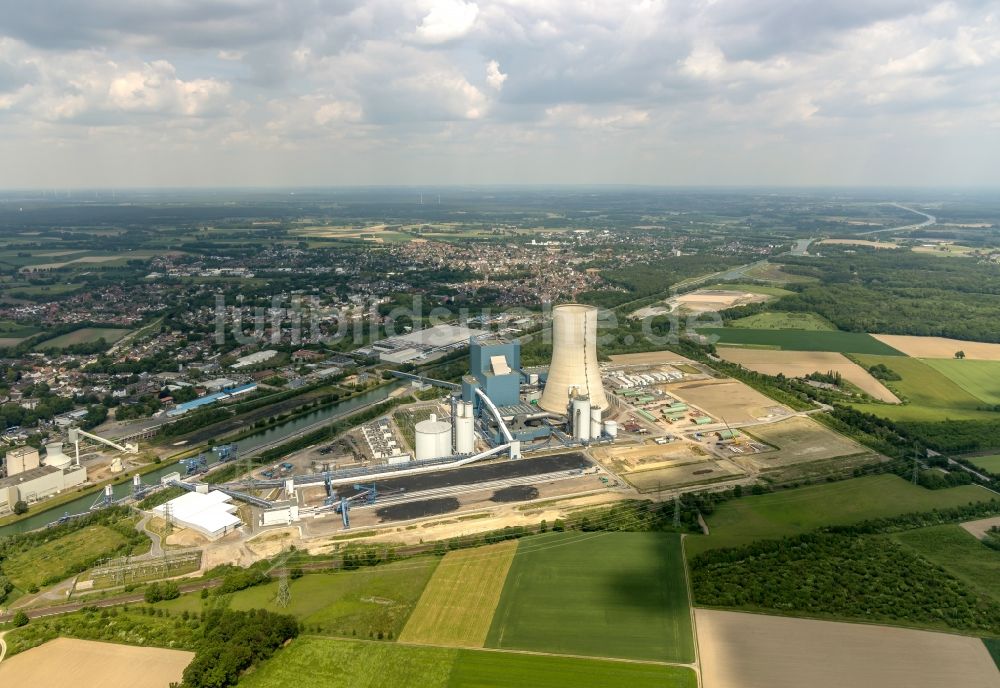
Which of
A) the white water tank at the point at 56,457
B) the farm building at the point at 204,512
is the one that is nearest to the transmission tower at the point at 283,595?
the farm building at the point at 204,512

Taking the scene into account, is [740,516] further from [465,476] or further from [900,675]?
[465,476]

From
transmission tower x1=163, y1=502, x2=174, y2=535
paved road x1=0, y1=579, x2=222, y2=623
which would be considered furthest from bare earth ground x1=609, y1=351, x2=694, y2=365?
paved road x1=0, y1=579, x2=222, y2=623

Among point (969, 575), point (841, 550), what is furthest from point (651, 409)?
point (969, 575)

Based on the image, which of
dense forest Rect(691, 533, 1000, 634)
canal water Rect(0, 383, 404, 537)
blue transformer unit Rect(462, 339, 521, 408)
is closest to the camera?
dense forest Rect(691, 533, 1000, 634)

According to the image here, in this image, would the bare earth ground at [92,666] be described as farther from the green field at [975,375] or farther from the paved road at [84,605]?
the green field at [975,375]

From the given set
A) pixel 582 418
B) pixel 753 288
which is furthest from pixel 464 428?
pixel 753 288

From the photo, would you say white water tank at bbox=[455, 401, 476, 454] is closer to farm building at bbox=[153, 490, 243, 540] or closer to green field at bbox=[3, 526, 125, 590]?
farm building at bbox=[153, 490, 243, 540]

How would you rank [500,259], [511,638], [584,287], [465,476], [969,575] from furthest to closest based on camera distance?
[500,259], [584,287], [465,476], [969,575], [511,638]
